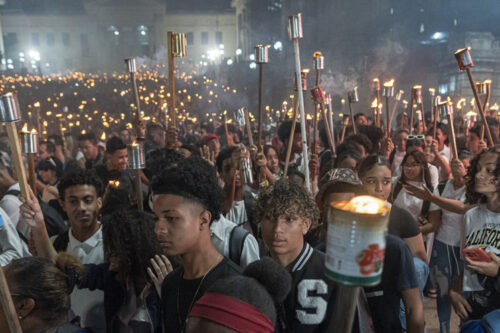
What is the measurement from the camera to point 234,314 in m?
1.39

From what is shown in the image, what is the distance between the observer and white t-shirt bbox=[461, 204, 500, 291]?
2.80 m

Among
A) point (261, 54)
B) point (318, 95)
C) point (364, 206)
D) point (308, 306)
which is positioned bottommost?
point (308, 306)

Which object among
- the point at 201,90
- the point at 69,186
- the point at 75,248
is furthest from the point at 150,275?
the point at 201,90

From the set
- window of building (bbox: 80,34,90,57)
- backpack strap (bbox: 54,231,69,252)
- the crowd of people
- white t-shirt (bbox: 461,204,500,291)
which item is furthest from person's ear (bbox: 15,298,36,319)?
window of building (bbox: 80,34,90,57)

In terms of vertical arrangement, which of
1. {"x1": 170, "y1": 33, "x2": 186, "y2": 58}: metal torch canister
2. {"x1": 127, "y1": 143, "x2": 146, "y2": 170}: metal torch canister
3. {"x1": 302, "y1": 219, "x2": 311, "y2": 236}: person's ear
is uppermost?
{"x1": 170, "y1": 33, "x2": 186, "y2": 58}: metal torch canister

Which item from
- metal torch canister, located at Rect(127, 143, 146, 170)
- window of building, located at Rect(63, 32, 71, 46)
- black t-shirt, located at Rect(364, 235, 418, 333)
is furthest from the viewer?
window of building, located at Rect(63, 32, 71, 46)

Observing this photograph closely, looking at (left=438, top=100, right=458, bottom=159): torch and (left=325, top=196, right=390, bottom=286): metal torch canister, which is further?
(left=438, top=100, right=458, bottom=159): torch

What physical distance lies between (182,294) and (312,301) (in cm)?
61

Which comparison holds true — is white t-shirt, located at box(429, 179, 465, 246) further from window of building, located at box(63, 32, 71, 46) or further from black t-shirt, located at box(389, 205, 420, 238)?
window of building, located at box(63, 32, 71, 46)

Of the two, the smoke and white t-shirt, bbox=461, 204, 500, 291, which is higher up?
the smoke

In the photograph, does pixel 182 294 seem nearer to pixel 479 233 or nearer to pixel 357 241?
pixel 357 241

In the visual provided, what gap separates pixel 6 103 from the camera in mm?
2094

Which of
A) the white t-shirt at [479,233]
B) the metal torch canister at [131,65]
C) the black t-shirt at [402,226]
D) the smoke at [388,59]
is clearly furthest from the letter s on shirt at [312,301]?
the smoke at [388,59]

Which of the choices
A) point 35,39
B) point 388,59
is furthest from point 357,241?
point 35,39
